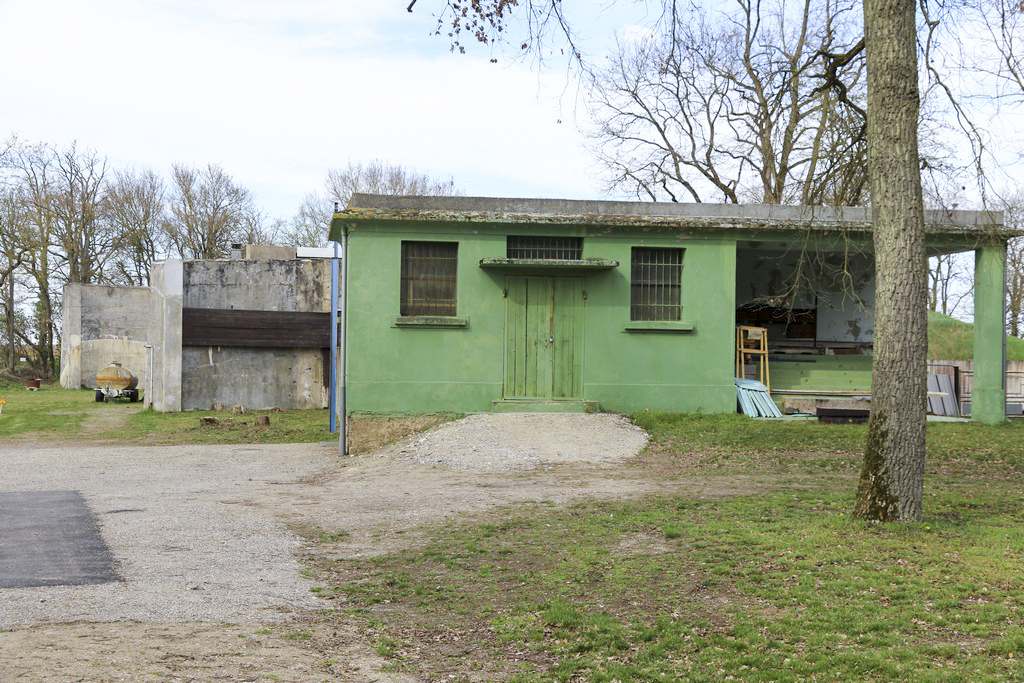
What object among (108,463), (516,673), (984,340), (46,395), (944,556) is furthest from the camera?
(46,395)

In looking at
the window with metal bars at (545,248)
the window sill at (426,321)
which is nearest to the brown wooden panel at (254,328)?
the window sill at (426,321)

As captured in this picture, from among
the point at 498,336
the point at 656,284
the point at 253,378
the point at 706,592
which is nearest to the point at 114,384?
the point at 253,378

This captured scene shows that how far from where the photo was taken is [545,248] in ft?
55.7

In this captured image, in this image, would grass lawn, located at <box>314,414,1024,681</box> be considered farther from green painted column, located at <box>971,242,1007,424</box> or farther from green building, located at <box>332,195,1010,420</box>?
green painted column, located at <box>971,242,1007,424</box>

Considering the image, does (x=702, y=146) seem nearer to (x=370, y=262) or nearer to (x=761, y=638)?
(x=370, y=262)

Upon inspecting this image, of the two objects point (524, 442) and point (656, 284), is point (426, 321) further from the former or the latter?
point (656, 284)

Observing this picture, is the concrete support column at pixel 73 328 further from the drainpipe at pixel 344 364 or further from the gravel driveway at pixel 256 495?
the drainpipe at pixel 344 364

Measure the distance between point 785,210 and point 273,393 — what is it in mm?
15360

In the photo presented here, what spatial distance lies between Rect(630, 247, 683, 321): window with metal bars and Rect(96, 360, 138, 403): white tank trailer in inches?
796

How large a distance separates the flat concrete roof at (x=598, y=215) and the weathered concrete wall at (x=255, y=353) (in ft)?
37.6

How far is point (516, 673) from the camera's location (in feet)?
17.1

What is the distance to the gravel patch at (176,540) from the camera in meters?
6.10

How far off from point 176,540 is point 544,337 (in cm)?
911

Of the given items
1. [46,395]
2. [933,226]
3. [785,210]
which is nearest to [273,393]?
[46,395]
